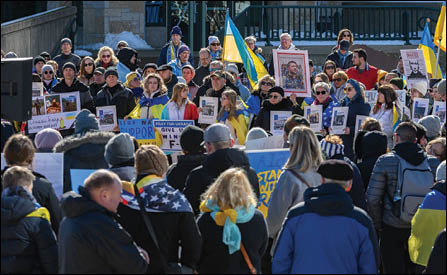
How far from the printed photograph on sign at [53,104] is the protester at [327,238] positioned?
21.2 ft

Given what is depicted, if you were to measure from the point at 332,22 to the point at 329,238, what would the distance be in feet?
60.0

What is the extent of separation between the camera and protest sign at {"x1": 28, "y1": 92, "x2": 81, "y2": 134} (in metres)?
11.5

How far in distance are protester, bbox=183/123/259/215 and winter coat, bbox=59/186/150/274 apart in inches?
58.9

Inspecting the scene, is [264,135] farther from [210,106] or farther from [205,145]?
[210,106]

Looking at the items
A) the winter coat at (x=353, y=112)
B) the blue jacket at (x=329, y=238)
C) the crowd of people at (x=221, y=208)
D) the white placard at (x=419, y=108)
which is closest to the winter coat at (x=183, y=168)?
the crowd of people at (x=221, y=208)

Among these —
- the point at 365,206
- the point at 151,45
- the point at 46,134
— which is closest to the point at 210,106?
the point at 46,134

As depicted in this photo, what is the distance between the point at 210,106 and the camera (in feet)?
37.9

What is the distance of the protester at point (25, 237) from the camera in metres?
5.92

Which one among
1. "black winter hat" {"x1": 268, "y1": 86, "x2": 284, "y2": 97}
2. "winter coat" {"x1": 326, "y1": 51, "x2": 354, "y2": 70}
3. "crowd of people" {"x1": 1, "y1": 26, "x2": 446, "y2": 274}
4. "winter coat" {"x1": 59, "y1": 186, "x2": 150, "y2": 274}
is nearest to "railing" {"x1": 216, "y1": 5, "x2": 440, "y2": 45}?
"winter coat" {"x1": 326, "y1": 51, "x2": 354, "y2": 70}

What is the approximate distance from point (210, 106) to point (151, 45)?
12.7 meters

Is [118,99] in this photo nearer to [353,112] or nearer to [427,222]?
[353,112]

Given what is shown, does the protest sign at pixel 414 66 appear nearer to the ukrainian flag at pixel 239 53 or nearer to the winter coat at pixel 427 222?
the ukrainian flag at pixel 239 53

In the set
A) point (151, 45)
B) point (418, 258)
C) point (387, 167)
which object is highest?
point (151, 45)

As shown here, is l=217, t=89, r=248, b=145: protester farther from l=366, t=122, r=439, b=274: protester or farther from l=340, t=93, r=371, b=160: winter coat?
l=366, t=122, r=439, b=274: protester
